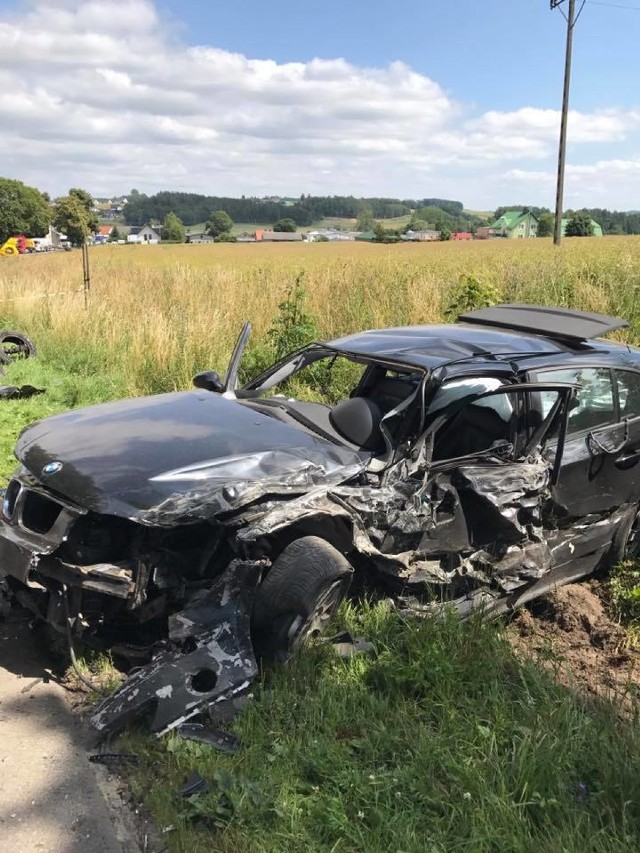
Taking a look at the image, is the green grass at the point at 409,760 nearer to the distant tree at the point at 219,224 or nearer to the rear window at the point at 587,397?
the rear window at the point at 587,397

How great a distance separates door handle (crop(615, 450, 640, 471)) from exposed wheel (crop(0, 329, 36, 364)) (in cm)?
919

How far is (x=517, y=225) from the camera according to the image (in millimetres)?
75250

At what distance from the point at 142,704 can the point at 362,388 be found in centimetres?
250

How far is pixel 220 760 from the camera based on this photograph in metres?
2.68

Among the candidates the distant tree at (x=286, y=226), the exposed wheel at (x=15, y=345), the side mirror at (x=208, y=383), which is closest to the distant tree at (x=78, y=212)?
the exposed wheel at (x=15, y=345)

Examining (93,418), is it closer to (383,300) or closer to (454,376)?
(454,376)

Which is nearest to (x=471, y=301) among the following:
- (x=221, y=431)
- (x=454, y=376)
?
(x=454, y=376)

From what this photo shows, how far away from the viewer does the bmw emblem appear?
3.24 metres

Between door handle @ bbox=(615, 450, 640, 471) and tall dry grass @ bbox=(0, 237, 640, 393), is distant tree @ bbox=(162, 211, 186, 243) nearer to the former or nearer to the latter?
tall dry grass @ bbox=(0, 237, 640, 393)

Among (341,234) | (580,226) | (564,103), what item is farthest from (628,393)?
(341,234)

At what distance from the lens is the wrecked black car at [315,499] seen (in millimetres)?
3025

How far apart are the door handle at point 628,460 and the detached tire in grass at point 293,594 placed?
211cm

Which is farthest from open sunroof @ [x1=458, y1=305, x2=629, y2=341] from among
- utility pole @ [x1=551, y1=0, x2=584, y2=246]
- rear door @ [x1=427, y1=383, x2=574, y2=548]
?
utility pole @ [x1=551, y1=0, x2=584, y2=246]

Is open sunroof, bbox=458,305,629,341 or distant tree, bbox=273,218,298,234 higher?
distant tree, bbox=273,218,298,234
